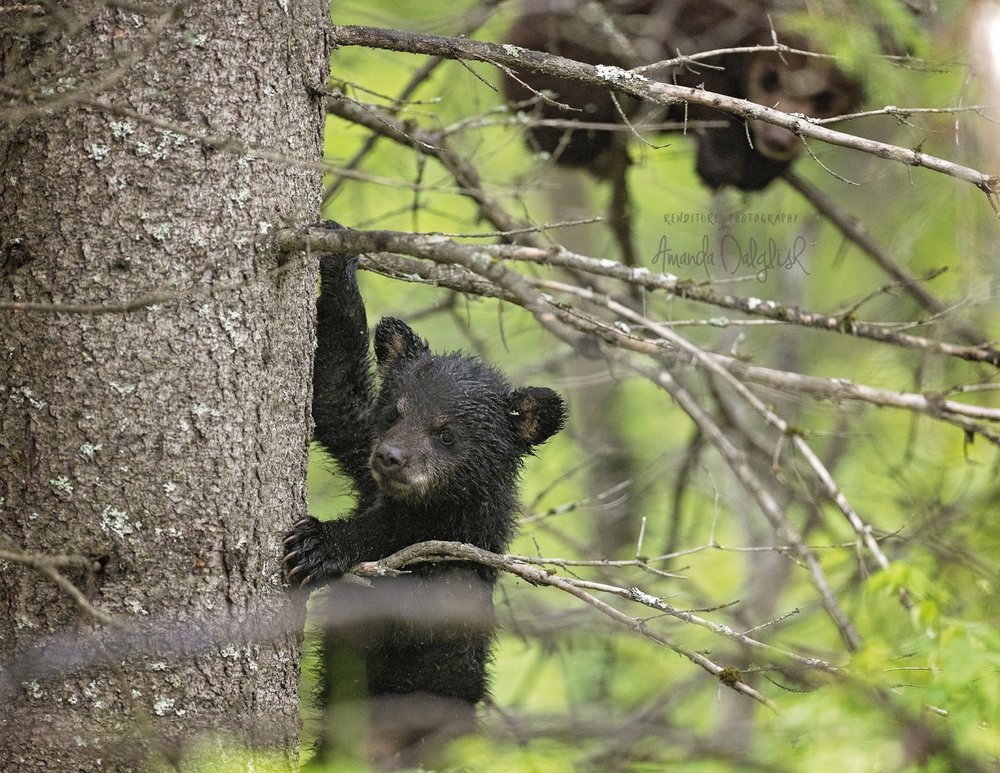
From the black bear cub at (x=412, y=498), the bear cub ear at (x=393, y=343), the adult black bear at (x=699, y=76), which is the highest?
the adult black bear at (x=699, y=76)

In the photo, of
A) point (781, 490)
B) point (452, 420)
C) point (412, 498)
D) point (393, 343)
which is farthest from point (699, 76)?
point (412, 498)

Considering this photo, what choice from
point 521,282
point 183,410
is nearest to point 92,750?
point 183,410

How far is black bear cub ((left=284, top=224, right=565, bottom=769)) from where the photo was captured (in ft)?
12.8

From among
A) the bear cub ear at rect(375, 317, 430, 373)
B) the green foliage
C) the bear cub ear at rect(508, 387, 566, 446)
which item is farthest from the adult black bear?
the bear cub ear at rect(508, 387, 566, 446)

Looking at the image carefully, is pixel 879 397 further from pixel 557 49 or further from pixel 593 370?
pixel 593 370

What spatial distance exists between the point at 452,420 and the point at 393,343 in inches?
20.7

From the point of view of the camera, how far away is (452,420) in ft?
14.4

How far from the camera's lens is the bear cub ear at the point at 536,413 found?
4.35 metres

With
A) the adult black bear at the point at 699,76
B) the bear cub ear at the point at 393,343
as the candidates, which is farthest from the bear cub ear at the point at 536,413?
the adult black bear at the point at 699,76

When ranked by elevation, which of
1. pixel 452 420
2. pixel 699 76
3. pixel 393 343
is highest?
pixel 699 76

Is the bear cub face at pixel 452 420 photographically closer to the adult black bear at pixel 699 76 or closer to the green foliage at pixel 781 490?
the green foliage at pixel 781 490

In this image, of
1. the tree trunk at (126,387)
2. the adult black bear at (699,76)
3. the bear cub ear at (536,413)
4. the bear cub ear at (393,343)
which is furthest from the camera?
the adult black bear at (699,76)

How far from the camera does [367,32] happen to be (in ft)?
10.3

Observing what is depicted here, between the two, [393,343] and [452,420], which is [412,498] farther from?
[393,343]
